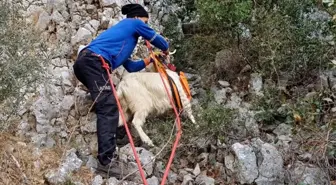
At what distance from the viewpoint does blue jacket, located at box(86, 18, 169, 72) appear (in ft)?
19.4

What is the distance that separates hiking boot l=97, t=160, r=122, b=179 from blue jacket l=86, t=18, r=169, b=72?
1.29 meters

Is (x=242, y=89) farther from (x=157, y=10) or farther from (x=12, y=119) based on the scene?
(x=12, y=119)

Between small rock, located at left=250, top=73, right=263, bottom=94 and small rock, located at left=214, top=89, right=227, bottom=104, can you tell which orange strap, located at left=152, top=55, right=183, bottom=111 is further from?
small rock, located at left=250, top=73, right=263, bottom=94

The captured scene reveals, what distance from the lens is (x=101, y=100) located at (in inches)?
Answer: 217

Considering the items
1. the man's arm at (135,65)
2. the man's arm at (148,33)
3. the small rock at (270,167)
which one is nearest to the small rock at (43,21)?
the man's arm at (135,65)

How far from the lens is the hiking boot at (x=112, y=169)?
5.29 metres

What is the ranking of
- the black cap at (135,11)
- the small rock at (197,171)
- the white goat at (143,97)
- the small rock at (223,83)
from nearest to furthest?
Answer: the small rock at (197,171) < the white goat at (143,97) < the black cap at (135,11) < the small rock at (223,83)

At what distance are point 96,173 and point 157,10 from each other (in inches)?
151

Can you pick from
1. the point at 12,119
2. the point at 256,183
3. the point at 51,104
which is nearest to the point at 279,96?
the point at 256,183

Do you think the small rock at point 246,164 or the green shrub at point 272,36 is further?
the green shrub at point 272,36

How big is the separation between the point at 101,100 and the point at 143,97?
838 millimetres

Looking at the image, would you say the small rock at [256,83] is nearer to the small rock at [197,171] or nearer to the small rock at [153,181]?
the small rock at [197,171]

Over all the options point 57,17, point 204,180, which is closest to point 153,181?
point 204,180

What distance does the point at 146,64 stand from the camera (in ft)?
21.6
